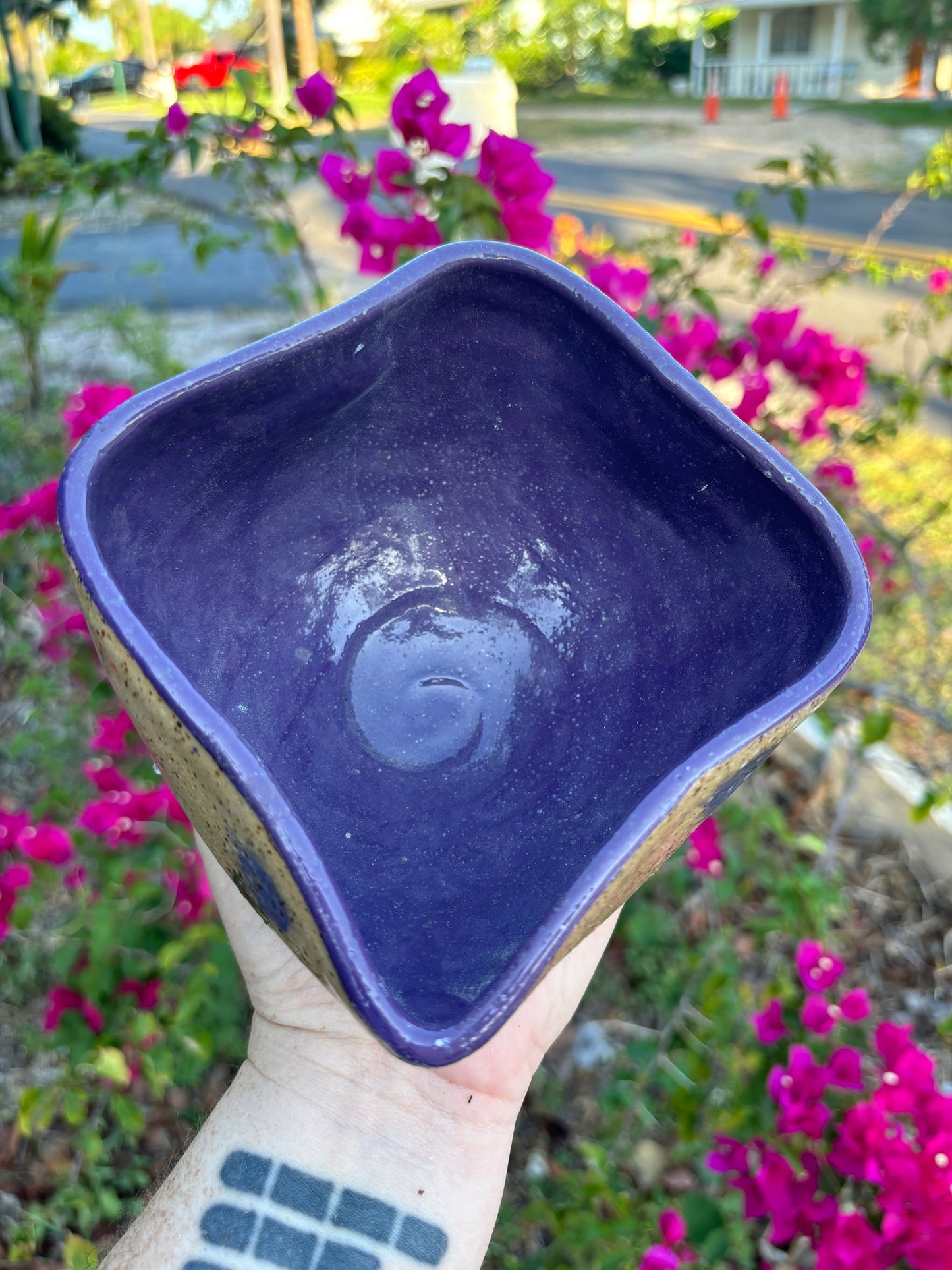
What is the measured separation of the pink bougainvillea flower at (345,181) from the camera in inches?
50.1

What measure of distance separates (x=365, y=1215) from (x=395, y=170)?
1157mm

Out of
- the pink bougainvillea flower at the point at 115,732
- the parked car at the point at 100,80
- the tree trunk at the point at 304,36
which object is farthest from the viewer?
the parked car at the point at 100,80

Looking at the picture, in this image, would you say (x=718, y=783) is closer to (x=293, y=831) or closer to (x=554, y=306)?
(x=293, y=831)

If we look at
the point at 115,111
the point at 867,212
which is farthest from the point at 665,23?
the point at 867,212

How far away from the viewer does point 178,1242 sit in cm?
77

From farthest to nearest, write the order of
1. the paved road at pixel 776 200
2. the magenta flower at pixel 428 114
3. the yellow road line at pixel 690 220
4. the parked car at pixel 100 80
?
the parked car at pixel 100 80, the paved road at pixel 776 200, the yellow road line at pixel 690 220, the magenta flower at pixel 428 114

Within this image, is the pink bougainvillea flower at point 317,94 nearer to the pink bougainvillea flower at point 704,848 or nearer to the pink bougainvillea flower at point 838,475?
the pink bougainvillea flower at point 838,475

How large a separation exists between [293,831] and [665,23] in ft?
77.3

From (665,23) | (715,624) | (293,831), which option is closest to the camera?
(293,831)

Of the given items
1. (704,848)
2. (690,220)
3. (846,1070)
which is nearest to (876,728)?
(704,848)

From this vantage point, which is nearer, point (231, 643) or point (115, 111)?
point (231, 643)

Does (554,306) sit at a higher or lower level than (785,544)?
higher

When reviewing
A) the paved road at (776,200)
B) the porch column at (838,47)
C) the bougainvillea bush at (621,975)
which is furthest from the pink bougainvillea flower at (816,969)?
the porch column at (838,47)

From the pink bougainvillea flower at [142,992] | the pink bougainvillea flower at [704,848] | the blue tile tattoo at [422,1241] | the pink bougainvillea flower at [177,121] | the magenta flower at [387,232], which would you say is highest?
the pink bougainvillea flower at [177,121]
